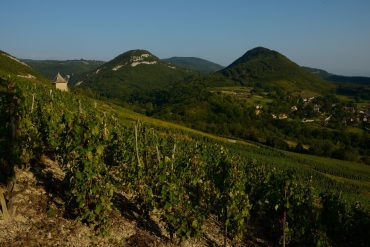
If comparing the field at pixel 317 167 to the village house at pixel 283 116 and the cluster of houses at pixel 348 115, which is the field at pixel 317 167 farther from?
the village house at pixel 283 116

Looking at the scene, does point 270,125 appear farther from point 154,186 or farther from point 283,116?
point 154,186

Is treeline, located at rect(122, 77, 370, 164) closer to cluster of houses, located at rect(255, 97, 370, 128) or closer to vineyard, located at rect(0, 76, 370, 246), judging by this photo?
cluster of houses, located at rect(255, 97, 370, 128)

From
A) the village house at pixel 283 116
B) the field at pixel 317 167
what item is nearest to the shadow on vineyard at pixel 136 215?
the field at pixel 317 167

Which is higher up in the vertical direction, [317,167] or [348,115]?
[348,115]

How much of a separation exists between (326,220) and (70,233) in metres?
19.6

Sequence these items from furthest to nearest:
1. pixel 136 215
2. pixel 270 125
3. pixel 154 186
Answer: pixel 270 125
pixel 136 215
pixel 154 186

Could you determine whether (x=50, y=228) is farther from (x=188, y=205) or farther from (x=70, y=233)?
(x=188, y=205)

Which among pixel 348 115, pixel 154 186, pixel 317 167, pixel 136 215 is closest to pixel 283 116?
pixel 348 115

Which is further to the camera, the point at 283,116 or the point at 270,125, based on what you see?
the point at 283,116

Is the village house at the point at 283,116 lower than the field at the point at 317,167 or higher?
higher

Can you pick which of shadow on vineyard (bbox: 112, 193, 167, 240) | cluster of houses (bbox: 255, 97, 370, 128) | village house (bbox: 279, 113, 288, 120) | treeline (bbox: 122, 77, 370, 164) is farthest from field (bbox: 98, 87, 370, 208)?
village house (bbox: 279, 113, 288, 120)

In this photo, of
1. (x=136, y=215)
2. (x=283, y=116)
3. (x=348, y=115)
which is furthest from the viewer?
(x=283, y=116)

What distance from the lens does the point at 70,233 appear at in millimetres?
16625

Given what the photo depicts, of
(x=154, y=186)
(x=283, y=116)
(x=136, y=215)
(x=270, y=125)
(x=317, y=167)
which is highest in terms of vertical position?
(x=154, y=186)
